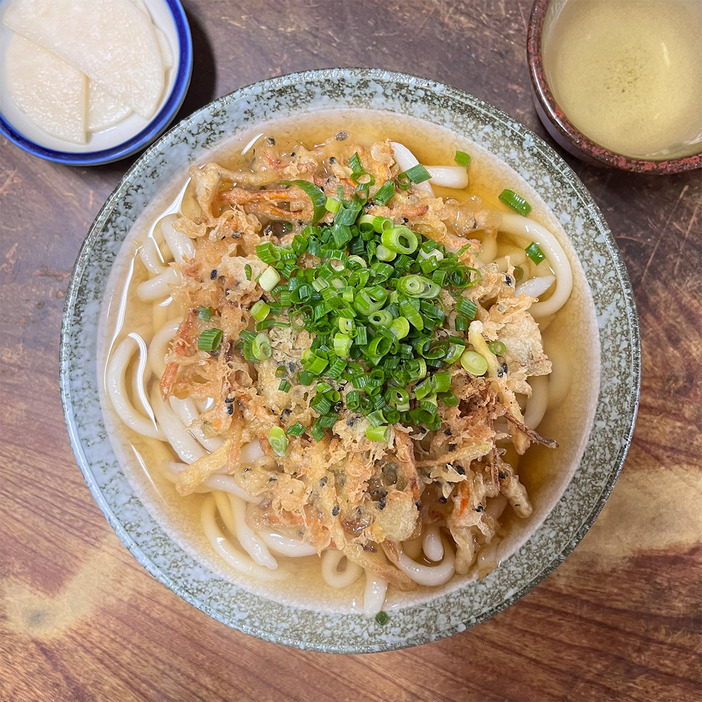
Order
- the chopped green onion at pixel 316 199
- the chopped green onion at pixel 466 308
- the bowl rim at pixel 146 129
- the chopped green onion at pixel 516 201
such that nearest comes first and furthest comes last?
the chopped green onion at pixel 466 308 → the chopped green onion at pixel 316 199 → the chopped green onion at pixel 516 201 → the bowl rim at pixel 146 129

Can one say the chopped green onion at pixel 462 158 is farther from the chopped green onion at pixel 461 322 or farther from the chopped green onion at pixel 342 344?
the chopped green onion at pixel 342 344

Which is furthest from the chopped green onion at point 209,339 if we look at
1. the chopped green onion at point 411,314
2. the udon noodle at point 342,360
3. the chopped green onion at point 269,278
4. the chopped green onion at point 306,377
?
the chopped green onion at point 411,314

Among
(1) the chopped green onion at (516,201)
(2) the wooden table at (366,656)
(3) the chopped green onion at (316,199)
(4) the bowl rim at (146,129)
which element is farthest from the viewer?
(2) the wooden table at (366,656)

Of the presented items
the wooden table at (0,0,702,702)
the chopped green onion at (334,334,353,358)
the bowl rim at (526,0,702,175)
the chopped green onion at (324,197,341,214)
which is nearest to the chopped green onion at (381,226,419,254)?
the chopped green onion at (324,197,341,214)

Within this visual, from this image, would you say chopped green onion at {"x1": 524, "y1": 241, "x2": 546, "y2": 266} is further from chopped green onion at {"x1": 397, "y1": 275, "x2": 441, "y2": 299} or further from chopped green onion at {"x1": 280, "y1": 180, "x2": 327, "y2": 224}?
chopped green onion at {"x1": 280, "y1": 180, "x2": 327, "y2": 224}

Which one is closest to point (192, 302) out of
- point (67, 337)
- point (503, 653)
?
point (67, 337)

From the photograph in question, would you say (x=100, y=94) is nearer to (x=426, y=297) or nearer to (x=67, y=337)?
(x=67, y=337)
